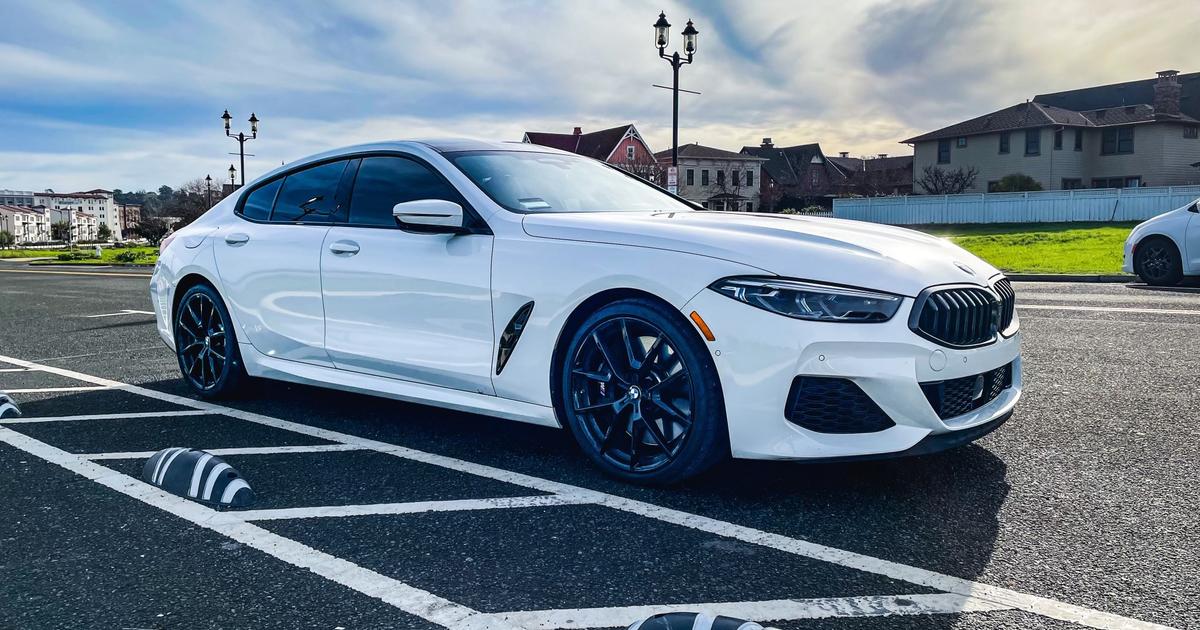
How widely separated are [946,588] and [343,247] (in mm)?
3329

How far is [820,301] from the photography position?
3371 mm

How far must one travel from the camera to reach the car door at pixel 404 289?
4223 millimetres

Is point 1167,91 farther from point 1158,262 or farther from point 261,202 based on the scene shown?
point 261,202

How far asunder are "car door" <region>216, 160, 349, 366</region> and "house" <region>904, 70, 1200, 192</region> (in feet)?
159

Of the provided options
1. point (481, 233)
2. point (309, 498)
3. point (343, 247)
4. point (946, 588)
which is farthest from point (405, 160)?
point (946, 588)

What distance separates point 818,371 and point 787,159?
3249 inches

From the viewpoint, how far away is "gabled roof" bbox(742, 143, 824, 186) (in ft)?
264

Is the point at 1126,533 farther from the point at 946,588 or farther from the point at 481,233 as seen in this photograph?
the point at 481,233

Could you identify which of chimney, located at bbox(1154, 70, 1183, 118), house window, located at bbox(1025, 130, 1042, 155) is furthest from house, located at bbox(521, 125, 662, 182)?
chimney, located at bbox(1154, 70, 1183, 118)

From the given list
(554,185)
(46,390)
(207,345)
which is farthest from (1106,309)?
(46,390)

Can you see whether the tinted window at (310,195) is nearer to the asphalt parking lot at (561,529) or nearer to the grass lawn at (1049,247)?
the asphalt parking lot at (561,529)

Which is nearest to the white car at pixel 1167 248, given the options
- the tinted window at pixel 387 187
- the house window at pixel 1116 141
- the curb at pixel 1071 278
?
the curb at pixel 1071 278

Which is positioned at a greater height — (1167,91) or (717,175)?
Result: (1167,91)

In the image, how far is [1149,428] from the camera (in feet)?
15.3
